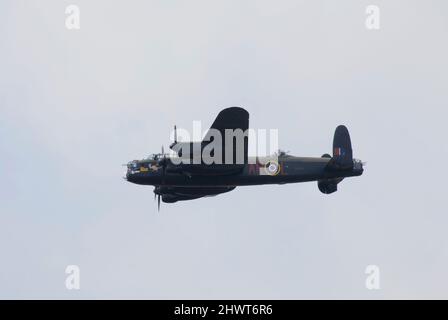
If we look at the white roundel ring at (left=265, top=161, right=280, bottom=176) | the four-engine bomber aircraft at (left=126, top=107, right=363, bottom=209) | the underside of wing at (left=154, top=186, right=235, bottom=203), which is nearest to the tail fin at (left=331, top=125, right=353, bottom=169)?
the four-engine bomber aircraft at (left=126, top=107, right=363, bottom=209)

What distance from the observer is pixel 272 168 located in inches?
1826

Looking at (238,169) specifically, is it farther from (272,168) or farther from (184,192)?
(184,192)

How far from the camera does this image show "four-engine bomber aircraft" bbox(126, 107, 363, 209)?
147 ft

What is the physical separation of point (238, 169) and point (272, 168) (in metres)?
1.77

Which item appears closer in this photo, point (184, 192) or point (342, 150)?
point (342, 150)

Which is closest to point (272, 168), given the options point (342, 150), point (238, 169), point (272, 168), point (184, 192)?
point (272, 168)

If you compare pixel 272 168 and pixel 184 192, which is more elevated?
pixel 272 168

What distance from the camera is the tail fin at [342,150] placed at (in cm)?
4656

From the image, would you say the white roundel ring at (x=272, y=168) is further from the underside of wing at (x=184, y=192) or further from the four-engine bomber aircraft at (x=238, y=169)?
the underside of wing at (x=184, y=192)

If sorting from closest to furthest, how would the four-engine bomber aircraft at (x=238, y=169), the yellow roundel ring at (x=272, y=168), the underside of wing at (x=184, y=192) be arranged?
1. the four-engine bomber aircraft at (x=238, y=169)
2. the yellow roundel ring at (x=272, y=168)
3. the underside of wing at (x=184, y=192)

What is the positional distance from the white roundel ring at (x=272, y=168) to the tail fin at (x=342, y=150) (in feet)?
8.97

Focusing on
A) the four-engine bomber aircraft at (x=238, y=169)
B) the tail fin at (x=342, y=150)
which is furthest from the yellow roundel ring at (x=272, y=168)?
the tail fin at (x=342, y=150)
